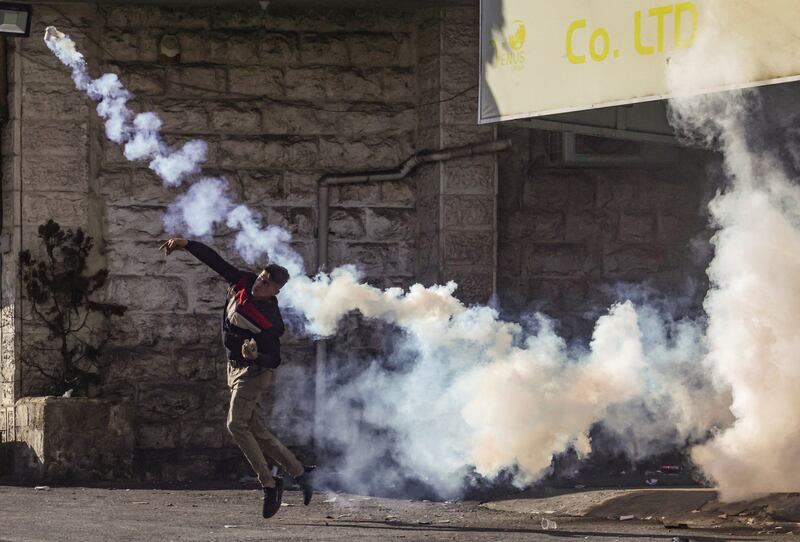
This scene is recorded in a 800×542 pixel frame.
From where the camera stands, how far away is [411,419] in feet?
43.5

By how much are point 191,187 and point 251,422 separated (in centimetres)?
355

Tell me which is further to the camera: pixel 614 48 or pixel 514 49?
pixel 514 49

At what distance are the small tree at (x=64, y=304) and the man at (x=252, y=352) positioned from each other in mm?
2937

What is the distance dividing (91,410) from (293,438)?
6.28 ft

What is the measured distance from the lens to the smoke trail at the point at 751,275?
1088 centimetres

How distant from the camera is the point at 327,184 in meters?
14.0

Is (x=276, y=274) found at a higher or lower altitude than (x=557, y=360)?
higher

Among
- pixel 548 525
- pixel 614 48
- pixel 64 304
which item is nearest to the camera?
pixel 548 525

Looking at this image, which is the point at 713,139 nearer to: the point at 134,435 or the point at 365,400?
the point at 365,400

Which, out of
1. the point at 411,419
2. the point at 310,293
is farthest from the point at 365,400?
the point at 310,293

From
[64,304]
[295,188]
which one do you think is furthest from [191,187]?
[64,304]

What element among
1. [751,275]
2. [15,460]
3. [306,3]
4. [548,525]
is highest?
[306,3]

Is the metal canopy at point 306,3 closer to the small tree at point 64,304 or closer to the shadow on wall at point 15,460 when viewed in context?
the small tree at point 64,304

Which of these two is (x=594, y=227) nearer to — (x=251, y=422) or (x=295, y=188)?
(x=295, y=188)
